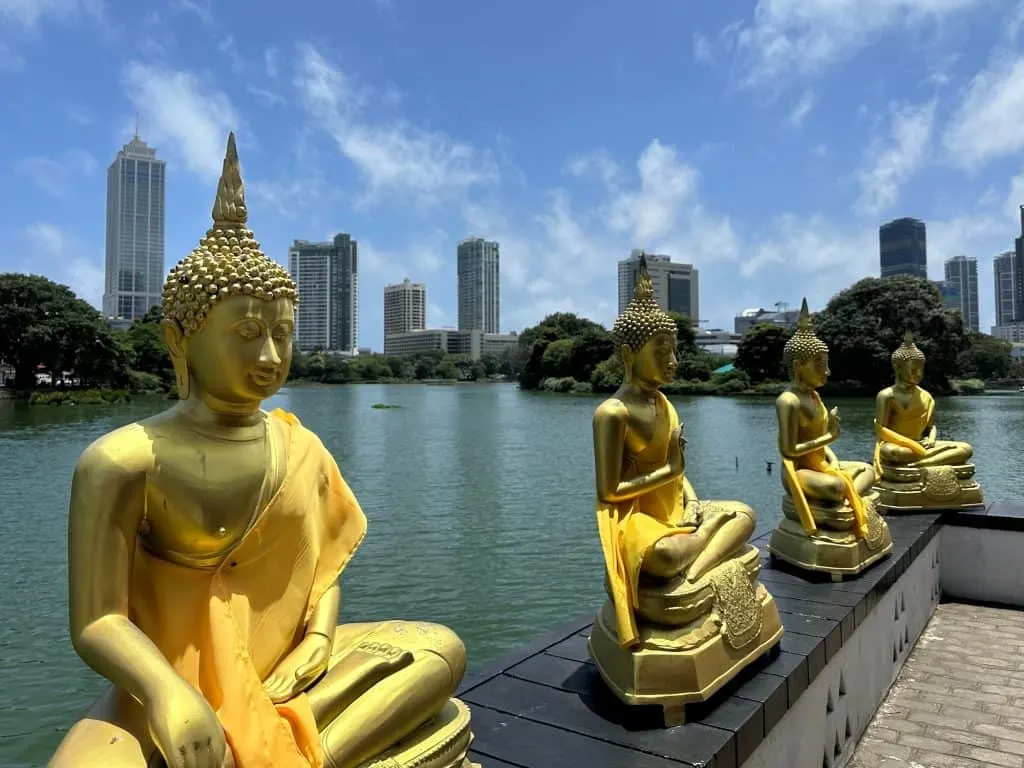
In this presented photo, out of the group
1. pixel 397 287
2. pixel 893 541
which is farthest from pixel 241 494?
pixel 397 287

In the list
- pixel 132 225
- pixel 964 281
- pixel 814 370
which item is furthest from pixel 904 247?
pixel 814 370

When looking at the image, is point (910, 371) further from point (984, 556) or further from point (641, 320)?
point (641, 320)

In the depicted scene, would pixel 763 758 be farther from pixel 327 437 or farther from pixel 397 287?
pixel 397 287

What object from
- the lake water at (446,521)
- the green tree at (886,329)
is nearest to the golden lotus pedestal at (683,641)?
the lake water at (446,521)

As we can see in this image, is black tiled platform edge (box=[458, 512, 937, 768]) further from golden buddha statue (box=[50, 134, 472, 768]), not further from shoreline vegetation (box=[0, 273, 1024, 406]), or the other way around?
shoreline vegetation (box=[0, 273, 1024, 406])

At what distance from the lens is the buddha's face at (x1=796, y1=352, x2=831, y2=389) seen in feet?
18.2

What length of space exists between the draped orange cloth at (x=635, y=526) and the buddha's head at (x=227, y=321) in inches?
78.2

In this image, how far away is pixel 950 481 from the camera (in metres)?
7.48

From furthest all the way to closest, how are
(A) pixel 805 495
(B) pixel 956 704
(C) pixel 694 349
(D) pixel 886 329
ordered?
1. (C) pixel 694 349
2. (D) pixel 886 329
3. (A) pixel 805 495
4. (B) pixel 956 704

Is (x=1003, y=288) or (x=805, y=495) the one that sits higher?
(x=1003, y=288)

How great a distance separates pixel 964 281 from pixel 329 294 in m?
124

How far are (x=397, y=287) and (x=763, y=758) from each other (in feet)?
450

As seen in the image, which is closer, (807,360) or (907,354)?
(807,360)

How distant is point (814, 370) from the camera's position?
220 inches
